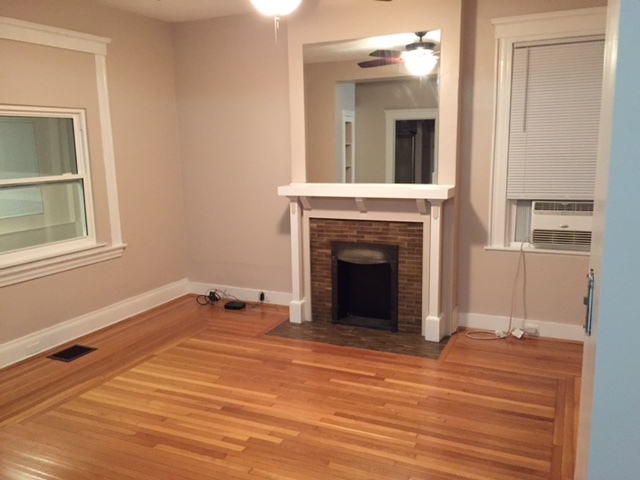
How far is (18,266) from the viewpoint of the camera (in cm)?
385

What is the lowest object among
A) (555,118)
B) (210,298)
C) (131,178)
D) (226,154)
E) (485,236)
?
(210,298)

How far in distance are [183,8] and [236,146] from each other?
129 centimetres

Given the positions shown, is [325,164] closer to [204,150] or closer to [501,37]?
[204,150]

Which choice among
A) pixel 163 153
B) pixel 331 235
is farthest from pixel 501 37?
pixel 163 153

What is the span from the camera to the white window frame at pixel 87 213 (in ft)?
12.4

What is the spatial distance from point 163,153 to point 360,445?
358cm

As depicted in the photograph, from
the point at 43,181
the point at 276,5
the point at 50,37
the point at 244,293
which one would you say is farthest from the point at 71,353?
the point at 276,5

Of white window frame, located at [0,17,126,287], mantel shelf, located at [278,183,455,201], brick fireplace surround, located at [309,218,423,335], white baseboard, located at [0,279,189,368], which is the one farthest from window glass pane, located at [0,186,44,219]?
brick fireplace surround, located at [309,218,423,335]

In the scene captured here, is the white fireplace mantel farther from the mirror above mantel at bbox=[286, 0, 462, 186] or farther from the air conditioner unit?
the air conditioner unit

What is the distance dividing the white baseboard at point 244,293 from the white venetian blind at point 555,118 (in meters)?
2.42

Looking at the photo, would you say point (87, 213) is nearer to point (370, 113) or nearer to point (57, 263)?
point (57, 263)

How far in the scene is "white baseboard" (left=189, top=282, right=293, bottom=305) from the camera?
204 inches

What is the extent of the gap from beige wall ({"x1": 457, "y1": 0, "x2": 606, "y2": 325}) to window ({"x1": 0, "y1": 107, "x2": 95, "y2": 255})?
3172 millimetres

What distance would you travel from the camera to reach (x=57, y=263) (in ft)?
13.6
